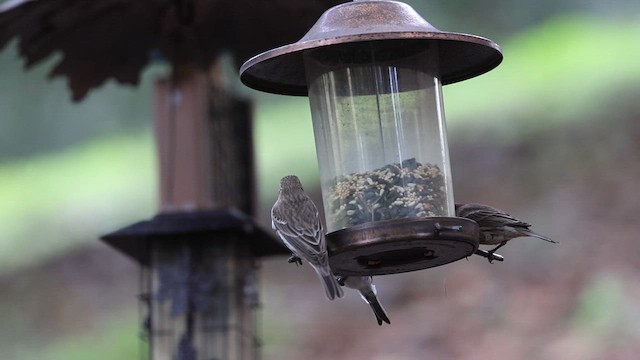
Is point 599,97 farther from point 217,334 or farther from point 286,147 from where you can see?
point 217,334

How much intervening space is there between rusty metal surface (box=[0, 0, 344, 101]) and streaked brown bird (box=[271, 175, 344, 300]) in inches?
63.1

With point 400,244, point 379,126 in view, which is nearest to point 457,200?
point 379,126

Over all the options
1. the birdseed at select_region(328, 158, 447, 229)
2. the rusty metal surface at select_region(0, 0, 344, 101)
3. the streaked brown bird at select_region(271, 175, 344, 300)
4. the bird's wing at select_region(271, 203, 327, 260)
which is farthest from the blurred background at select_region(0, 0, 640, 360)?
the birdseed at select_region(328, 158, 447, 229)

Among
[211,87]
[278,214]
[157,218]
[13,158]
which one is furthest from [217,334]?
[13,158]

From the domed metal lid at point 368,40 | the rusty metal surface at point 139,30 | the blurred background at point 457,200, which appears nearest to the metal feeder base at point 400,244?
the domed metal lid at point 368,40

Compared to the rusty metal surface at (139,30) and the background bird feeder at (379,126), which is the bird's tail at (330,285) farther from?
the rusty metal surface at (139,30)

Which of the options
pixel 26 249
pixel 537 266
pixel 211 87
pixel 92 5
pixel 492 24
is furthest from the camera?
pixel 26 249

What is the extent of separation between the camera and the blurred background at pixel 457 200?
838 cm

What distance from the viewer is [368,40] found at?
3625mm

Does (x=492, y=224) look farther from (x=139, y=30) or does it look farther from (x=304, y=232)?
(x=139, y=30)

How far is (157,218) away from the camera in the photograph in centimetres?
610

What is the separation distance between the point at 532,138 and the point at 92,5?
3895mm

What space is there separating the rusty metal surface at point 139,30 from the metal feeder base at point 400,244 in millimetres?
2039

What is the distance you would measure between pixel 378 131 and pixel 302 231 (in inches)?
14.8
